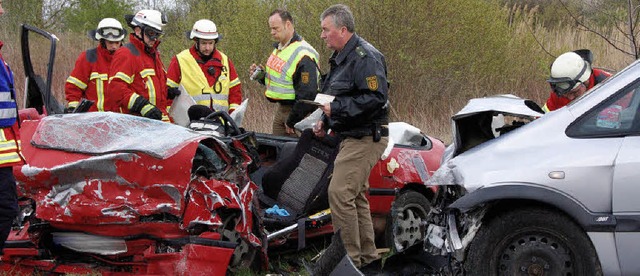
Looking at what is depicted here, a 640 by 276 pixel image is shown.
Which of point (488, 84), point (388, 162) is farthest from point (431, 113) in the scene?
point (388, 162)

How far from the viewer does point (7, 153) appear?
5188 mm

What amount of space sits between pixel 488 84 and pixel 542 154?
30.7 ft

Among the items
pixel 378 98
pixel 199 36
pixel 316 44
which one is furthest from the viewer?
pixel 316 44

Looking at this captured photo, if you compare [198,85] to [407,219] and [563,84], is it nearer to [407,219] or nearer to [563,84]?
[407,219]

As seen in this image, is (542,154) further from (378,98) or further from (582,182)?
(378,98)

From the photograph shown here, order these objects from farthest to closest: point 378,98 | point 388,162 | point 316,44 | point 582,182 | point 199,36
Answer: point 316,44, point 199,36, point 388,162, point 378,98, point 582,182

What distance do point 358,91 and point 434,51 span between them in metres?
7.45

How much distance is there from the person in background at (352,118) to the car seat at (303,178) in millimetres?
415

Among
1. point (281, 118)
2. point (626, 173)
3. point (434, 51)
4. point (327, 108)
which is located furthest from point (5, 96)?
point (434, 51)

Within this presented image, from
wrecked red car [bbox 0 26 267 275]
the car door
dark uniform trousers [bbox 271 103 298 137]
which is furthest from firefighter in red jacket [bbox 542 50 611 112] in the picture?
dark uniform trousers [bbox 271 103 298 137]

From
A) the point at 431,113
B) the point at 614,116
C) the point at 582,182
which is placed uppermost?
the point at 614,116

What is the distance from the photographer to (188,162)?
557 cm

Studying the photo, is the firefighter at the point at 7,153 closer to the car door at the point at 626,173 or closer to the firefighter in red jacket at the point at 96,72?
the firefighter in red jacket at the point at 96,72

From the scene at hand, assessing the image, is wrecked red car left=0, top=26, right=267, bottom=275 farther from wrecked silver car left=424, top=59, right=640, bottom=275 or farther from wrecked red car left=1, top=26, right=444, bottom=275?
wrecked silver car left=424, top=59, right=640, bottom=275
